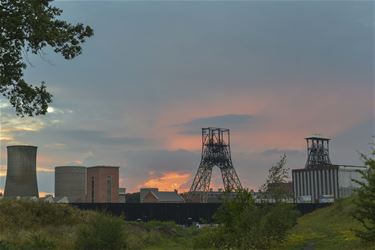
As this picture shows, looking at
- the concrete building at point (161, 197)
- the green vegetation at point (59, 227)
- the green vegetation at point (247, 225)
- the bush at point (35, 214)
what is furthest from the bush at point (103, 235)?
the concrete building at point (161, 197)

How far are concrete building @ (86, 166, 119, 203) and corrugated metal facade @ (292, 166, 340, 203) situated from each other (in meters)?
50.1

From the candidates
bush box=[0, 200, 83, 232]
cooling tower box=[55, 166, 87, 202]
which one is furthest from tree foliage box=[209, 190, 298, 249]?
Result: cooling tower box=[55, 166, 87, 202]

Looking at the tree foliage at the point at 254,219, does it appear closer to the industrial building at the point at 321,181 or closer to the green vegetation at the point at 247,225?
the green vegetation at the point at 247,225

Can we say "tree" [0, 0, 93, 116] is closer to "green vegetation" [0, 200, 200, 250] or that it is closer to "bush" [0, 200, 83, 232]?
"green vegetation" [0, 200, 200, 250]

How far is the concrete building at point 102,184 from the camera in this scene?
135750 millimetres

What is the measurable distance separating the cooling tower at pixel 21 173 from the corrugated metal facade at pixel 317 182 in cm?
6877

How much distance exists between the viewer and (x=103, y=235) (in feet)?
73.3

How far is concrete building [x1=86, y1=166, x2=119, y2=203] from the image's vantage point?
135750 mm

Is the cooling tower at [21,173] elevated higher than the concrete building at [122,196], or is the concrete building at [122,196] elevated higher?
the cooling tower at [21,173]

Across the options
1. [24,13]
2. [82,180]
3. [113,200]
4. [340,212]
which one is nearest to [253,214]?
[24,13]

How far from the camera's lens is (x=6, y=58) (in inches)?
746

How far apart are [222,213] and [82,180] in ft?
308

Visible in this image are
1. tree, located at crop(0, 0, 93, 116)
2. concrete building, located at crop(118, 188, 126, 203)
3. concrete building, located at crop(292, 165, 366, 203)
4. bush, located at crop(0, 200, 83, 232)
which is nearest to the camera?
tree, located at crop(0, 0, 93, 116)

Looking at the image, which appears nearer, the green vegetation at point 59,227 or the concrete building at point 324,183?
the green vegetation at point 59,227
